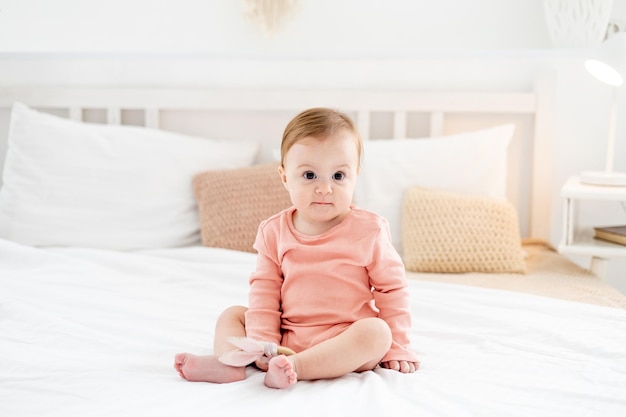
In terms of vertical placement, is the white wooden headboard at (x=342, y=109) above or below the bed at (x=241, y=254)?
above

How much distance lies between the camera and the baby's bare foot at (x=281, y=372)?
3.30 feet

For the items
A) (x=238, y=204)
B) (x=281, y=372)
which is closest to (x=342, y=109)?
(x=238, y=204)

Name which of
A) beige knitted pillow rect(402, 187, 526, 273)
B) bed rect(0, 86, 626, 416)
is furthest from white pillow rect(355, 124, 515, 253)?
beige knitted pillow rect(402, 187, 526, 273)

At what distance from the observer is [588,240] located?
6.53 feet

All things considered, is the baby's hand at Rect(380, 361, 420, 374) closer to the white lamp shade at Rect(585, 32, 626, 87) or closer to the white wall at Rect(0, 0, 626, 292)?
the white lamp shade at Rect(585, 32, 626, 87)

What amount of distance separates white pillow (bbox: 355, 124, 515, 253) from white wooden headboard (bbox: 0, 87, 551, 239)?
17 centimetres

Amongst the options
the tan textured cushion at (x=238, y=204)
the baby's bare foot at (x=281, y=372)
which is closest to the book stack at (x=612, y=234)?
the tan textured cushion at (x=238, y=204)

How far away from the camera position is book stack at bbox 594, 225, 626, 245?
1.90 m

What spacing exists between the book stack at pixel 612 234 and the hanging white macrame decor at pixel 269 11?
3.85 feet

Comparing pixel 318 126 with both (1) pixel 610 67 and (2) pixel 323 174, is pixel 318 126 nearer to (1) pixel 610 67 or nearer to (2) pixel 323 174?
(2) pixel 323 174

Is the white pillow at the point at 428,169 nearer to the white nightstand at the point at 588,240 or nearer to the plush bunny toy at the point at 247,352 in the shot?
the white nightstand at the point at 588,240

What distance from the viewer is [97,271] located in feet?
5.74

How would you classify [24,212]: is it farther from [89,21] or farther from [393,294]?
[393,294]

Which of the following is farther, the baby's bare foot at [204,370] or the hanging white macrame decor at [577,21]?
the hanging white macrame decor at [577,21]
